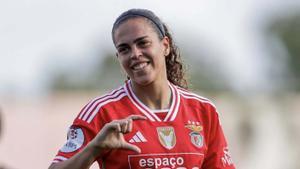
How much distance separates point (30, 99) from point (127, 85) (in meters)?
17.8

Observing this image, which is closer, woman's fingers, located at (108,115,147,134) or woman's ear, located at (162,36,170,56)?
woman's fingers, located at (108,115,147,134)

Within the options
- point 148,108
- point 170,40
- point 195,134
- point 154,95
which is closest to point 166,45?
point 170,40

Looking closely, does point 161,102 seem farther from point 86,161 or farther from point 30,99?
point 30,99

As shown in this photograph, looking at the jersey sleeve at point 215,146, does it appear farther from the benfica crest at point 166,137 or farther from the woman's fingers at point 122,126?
the woman's fingers at point 122,126

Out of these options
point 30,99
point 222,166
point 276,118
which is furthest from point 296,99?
point 222,166

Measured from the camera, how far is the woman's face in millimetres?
6441

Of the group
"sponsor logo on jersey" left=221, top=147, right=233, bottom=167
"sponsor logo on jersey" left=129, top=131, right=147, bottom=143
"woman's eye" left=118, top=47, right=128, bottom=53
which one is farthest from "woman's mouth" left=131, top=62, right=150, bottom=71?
"sponsor logo on jersey" left=221, top=147, right=233, bottom=167

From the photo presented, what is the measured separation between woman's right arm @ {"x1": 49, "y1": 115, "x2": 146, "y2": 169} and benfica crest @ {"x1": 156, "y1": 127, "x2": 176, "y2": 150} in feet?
1.38

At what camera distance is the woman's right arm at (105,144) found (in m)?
5.84

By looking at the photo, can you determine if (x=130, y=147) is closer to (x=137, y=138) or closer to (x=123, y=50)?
(x=137, y=138)

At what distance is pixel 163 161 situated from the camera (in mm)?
6445

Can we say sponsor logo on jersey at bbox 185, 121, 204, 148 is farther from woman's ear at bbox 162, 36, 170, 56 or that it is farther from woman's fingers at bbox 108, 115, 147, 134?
woman's fingers at bbox 108, 115, 147, 134

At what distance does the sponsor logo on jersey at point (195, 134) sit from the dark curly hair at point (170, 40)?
0.54 m

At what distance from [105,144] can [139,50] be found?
770mm
